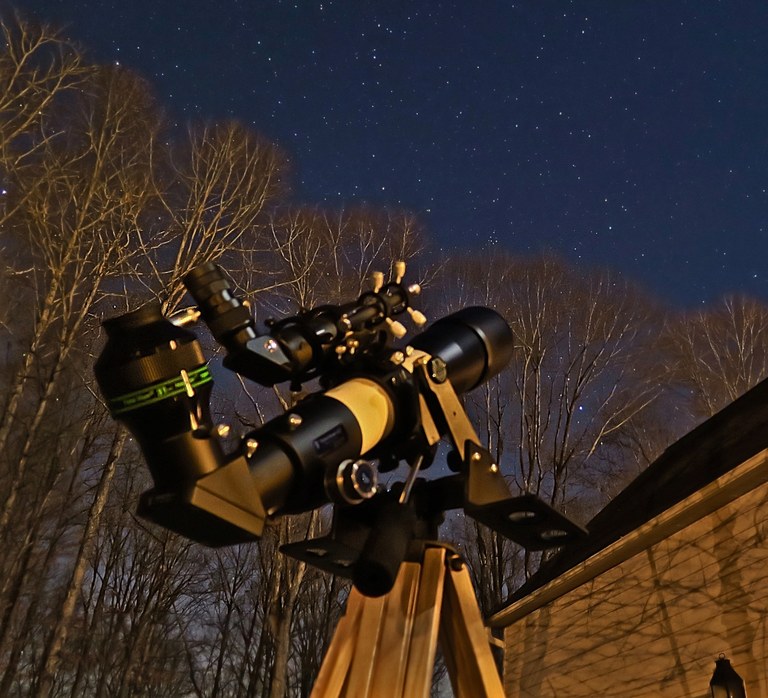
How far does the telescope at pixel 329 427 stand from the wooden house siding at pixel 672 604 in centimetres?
401

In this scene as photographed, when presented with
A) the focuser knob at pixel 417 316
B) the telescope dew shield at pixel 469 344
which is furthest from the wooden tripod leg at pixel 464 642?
the focuser knob at pixel 417 316

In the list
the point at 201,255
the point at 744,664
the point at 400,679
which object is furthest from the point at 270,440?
the point at 201,255

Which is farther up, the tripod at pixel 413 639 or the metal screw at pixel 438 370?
the metal screw at pixel 438 370

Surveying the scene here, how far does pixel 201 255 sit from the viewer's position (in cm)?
1285

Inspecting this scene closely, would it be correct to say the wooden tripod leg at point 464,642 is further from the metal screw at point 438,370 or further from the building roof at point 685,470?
the building roof at point 685,470

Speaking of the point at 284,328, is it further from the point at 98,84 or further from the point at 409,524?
the point at 98,84

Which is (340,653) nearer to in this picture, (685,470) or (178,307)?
(685,470)

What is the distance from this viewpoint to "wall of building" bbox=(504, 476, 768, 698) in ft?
17.5

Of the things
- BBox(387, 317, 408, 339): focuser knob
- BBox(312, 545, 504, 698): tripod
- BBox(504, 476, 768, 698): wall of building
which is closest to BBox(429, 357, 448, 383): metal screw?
BBox(387, 317, 408, 339): focuser knob

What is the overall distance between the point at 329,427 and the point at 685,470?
617 cm

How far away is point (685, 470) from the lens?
694 centimetres

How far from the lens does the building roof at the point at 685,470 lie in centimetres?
586

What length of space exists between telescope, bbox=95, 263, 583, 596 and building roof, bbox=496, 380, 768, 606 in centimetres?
392

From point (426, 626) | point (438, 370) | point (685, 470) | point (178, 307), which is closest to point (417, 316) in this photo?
point (438, 370)
